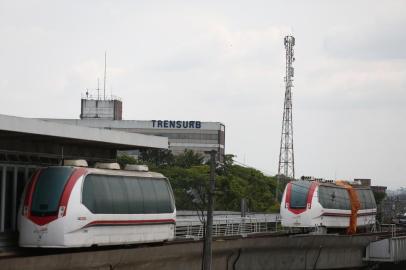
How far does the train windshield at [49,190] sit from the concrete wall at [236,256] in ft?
5.04

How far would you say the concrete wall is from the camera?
21766 mm

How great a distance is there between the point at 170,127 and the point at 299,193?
9696cm

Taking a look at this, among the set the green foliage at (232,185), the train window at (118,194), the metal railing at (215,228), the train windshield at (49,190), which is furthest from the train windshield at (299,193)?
the green foliage at (232,185)

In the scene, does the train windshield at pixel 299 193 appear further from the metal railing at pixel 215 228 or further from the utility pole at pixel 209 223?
the utility pole at pixel 209 223

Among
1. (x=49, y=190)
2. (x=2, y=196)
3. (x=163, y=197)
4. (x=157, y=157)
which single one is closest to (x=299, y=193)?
(x=163, y=197)

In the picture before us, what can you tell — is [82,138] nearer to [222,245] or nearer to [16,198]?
[16,198]

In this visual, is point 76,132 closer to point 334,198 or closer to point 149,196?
point 149,196

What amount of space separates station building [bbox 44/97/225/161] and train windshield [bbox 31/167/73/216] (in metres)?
110

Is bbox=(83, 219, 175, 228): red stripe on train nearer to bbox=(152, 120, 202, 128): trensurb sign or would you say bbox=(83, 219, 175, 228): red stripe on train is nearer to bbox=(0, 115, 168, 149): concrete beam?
bbox=(0, 115, 168, 149): concrete beam

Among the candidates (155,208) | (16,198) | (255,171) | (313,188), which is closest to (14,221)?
(16,198)

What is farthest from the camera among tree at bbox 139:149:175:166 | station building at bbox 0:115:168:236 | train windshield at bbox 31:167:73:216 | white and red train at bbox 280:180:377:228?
tree at bbox 139:149:175:166

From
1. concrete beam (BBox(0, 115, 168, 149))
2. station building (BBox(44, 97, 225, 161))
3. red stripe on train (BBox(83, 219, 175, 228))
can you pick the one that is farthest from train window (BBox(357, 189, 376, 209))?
station building (BBox(44, 97, 225, 161))

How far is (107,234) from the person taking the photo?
78.5ft

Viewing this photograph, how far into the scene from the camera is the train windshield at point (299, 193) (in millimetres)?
40775
